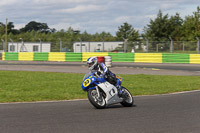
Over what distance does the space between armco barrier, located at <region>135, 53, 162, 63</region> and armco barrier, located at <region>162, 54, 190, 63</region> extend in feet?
1.47

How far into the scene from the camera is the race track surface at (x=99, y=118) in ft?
20.4

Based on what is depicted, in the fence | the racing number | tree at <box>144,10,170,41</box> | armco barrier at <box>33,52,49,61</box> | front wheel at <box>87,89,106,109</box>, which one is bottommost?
front wheel at <box>87,89,106,109</box>

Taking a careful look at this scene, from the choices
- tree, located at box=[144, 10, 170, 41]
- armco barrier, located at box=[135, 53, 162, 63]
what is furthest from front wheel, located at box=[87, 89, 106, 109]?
tree, located at box=[144, 10, 170, 41]

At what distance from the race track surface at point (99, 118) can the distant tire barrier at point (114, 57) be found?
876 inches

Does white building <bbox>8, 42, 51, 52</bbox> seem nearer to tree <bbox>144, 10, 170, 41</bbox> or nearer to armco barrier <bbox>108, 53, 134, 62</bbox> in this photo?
armco barrier <bbox>108, 53, 134, 62</bbox>

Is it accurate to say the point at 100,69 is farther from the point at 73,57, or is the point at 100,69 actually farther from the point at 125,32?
the point at 125,32

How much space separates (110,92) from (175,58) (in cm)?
2394

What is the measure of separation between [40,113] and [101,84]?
1.63 meters

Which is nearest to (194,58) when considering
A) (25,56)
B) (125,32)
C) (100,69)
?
(25,56)

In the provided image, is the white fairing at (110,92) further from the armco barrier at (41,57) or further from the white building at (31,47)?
the white building at (31,47)

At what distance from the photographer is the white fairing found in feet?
28.8

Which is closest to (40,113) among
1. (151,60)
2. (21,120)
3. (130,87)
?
(21,120)

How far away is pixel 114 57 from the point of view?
1335 inches

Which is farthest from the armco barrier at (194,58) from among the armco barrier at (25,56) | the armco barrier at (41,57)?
the armco barrier at (25,56)
